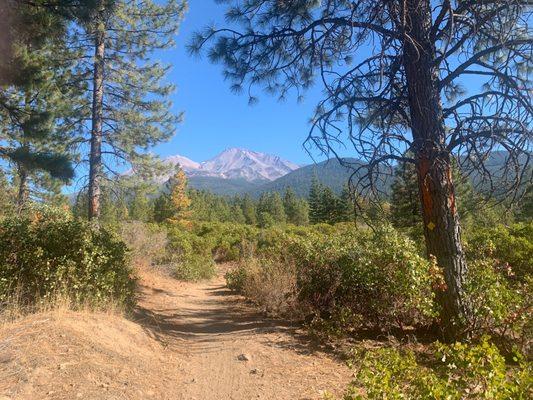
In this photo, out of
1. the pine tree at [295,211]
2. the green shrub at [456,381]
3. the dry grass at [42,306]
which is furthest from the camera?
the pine tree at [295,211]

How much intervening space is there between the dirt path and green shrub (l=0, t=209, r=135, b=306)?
101cm

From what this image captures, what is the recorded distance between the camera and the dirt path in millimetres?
4029

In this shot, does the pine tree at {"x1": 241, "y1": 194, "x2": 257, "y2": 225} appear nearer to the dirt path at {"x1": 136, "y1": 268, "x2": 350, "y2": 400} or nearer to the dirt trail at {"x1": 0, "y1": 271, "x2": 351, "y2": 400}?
the dirt path at {"x1": 136, "y1": 268, "x2": 350, "y2": 400}

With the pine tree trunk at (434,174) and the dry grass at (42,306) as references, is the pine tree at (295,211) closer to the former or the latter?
the dry grass at (42,306)

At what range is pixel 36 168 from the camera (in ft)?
20.0

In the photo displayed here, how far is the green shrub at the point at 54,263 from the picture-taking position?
5680 millimetres

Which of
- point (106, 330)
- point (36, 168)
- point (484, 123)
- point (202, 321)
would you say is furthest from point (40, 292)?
point (484, 123)

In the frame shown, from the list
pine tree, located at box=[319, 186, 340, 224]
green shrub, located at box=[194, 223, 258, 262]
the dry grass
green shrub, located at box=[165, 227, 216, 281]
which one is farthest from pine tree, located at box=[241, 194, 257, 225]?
the dry grass

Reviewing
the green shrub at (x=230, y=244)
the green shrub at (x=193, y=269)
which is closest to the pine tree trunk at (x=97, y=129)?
the green shrub at (x=193, y=269)

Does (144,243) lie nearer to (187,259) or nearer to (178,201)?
(187,259)

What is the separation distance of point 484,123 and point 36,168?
21.5ft

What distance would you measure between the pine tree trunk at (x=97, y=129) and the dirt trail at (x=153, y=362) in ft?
18.4

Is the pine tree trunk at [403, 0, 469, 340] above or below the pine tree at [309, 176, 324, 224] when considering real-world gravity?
below

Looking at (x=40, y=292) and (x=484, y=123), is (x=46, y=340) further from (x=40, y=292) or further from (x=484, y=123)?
(x=484, y=123)
